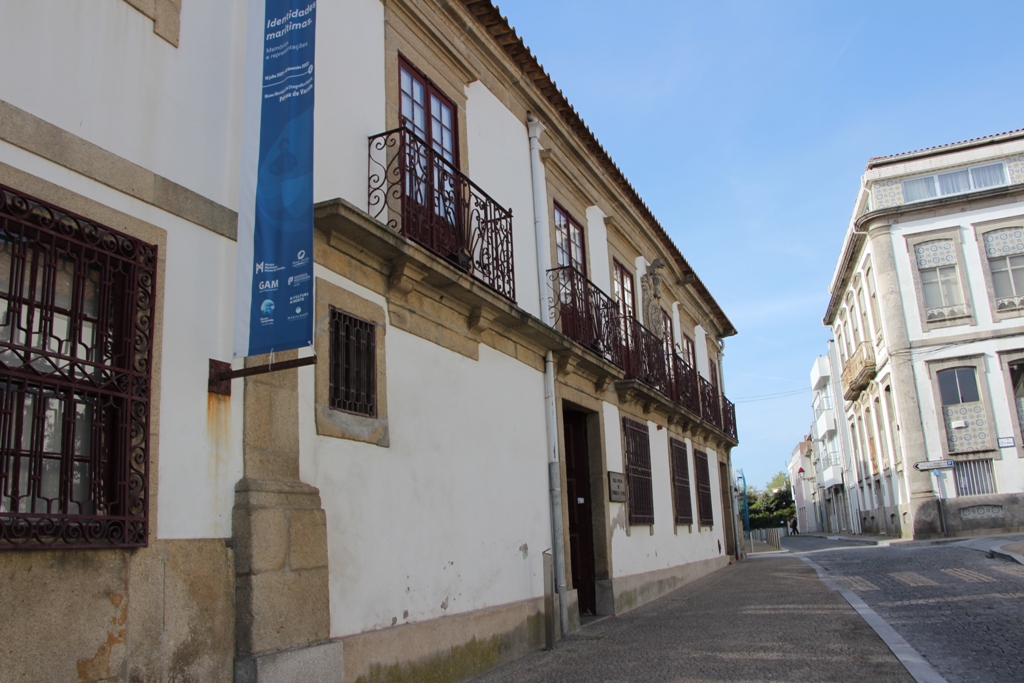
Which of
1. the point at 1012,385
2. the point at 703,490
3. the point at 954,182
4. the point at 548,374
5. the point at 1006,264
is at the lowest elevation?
the point at 703,490

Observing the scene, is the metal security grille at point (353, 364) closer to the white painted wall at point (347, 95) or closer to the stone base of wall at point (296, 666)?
the white painted wall at point (347, 95)

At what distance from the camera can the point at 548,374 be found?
9.73 m

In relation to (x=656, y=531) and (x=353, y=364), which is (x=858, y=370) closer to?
(x=656, y=531)

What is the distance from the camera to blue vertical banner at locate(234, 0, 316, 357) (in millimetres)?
4723

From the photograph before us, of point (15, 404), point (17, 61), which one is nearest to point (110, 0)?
point (17, 61)

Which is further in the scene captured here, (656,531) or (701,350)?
(701,350)

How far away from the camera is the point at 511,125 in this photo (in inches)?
393

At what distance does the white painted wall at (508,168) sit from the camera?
8984 mm

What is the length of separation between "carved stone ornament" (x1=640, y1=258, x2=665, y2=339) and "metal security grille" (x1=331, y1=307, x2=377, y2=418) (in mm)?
9269

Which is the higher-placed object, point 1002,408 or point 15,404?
point 1002,408

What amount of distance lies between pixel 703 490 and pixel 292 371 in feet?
48.4

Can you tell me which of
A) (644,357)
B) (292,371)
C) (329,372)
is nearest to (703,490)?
(644,357)

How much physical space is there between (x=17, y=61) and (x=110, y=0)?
0.77 meters

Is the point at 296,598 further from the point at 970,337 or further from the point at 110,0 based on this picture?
the point at 970,337
